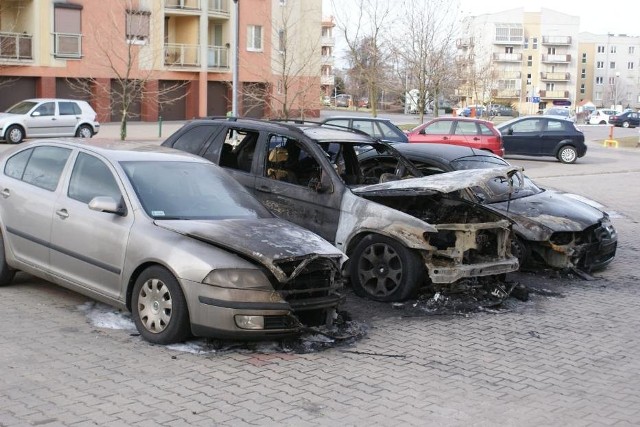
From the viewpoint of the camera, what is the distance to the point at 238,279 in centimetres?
621

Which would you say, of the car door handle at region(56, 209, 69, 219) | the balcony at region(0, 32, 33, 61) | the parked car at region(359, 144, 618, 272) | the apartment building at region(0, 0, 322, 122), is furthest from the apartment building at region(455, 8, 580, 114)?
the car door handle at region(56, 209, 69, 219)

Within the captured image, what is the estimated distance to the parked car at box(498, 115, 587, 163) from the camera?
2950 cm

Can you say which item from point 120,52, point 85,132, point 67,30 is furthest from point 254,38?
point 85,132

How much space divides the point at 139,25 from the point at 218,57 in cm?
673

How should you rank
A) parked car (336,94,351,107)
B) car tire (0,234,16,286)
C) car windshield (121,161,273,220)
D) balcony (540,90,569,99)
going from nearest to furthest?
car windshield (121,161,273,220) → car tire (0,234,16,286) → parked car (336,94,351,107) → balcony (540,90,569,99)

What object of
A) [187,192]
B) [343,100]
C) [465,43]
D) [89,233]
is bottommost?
[89,233]

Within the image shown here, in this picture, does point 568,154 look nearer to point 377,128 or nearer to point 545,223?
point 377,128

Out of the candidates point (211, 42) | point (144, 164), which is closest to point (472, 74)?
point (211, 42)

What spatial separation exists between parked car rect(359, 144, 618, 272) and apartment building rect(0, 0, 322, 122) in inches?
1005

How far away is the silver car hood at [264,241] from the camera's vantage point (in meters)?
6.31

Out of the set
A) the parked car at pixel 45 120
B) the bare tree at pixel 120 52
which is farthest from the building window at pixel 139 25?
the parked car at pixel 45 120

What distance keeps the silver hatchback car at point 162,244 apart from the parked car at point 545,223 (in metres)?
3.10

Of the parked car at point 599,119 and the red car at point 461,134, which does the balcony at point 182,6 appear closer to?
the red car at point 461,134

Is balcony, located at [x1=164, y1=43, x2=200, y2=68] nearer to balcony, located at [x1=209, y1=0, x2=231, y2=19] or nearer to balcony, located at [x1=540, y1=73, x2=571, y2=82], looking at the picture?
balcony, located at [x1=209, y1=0, x2=231, y2=19]
